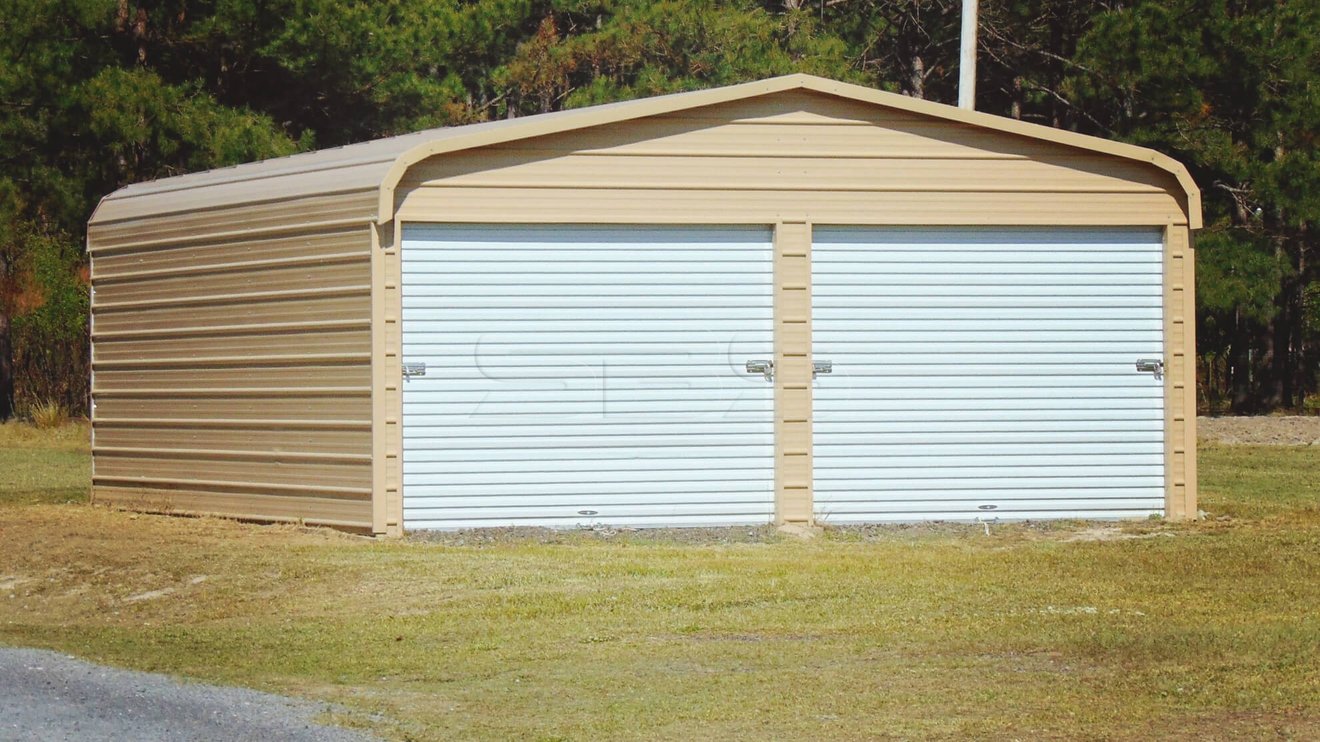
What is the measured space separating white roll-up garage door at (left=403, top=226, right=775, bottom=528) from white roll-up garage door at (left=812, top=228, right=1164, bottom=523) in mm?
670

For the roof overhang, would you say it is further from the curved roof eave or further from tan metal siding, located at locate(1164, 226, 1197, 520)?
tan metal siding, located at locate(1164, 226, 1197, 520)

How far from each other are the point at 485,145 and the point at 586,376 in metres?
1.97

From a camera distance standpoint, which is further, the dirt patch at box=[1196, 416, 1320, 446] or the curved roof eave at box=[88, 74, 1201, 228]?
the dirt patch at box=[1196, 416, 1320, 446]

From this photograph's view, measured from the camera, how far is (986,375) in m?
14.7

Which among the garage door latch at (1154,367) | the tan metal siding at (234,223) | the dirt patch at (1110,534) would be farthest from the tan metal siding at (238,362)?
the garage door latch at (1154,367)

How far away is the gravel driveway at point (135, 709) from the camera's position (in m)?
6.70

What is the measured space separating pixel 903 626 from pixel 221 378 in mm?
7519

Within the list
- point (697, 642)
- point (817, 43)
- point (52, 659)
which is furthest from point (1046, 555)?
point (817, 43)

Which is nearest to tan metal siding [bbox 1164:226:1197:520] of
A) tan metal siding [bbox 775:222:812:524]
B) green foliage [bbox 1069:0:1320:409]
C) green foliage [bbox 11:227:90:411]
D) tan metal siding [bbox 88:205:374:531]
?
tan metal siding [bbox 775:222:812:524]

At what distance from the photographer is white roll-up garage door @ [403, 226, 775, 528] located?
46.0 feet

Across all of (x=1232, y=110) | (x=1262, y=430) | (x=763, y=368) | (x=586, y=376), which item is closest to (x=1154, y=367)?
(x=763, y=368)

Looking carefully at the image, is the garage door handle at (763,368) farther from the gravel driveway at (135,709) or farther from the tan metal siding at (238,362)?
the gravel driveway at (135,709)

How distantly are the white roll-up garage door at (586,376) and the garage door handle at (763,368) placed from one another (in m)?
0.05

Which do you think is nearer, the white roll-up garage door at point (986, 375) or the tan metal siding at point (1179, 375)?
the white roll-up garage door at point (986, 375)
